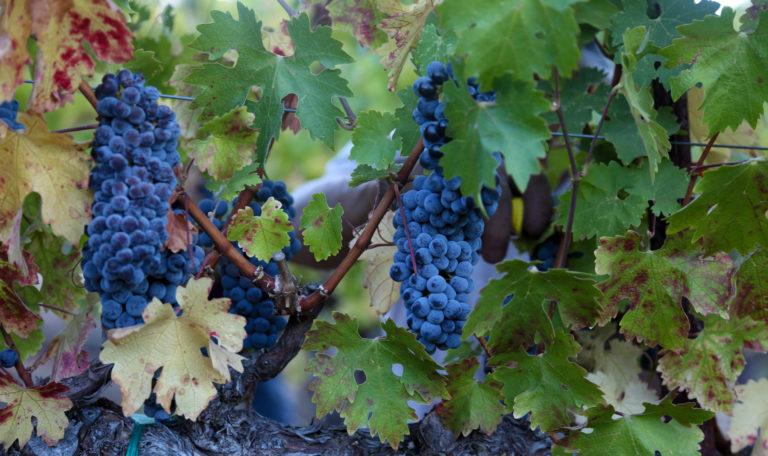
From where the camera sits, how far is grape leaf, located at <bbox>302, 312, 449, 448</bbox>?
85cm

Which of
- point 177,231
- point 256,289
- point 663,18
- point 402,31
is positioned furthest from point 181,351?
point 663,18

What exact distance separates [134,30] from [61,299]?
59 centimetres

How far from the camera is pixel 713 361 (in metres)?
1.03

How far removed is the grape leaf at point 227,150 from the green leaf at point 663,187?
0.55 meters

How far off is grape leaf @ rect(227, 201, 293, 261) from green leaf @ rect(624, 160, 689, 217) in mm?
497

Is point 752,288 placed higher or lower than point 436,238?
lower

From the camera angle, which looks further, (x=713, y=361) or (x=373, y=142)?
(x=713, y=361)

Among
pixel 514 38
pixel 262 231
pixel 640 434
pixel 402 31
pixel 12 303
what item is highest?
pixel 514 38

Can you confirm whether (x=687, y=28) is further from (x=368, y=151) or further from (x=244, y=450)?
(x=244, y=450)

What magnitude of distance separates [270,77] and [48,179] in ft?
1.12

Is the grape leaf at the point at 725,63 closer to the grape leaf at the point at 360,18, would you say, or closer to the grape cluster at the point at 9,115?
Answer: the grape leaf at the point at 360,18

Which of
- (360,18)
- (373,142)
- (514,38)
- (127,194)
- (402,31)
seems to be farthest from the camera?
(360,18)

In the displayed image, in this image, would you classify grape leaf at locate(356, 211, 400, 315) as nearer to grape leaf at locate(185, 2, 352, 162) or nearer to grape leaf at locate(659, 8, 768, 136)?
grape leaf at locate(185, 2, 352, 162)

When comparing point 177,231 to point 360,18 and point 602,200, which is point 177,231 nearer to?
point 360,18
